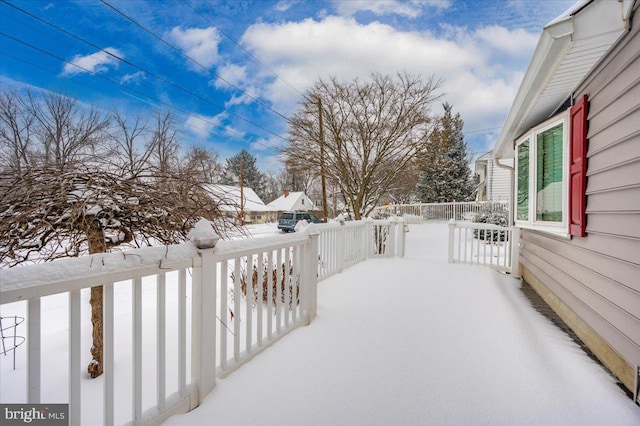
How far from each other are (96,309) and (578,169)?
3.98 m

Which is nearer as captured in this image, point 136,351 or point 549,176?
point 136,351

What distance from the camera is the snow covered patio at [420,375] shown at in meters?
1.57

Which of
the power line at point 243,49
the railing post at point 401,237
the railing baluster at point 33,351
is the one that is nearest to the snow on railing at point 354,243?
the railing post at point 401,237

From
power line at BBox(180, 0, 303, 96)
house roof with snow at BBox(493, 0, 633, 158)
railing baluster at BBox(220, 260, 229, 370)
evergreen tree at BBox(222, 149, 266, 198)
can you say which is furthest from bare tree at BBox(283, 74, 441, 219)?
evergreen tree at BBox(222, 149, 266, 198)

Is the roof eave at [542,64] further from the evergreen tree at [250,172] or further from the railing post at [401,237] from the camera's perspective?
the evergreen tree at [250,172]

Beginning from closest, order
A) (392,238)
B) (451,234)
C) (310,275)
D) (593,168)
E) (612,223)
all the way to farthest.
Answer: (612,223), (593,168), (310,275), (451,234), (392,238)

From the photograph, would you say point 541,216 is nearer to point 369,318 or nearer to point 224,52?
point 369,318

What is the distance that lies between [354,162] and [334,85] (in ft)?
7.67

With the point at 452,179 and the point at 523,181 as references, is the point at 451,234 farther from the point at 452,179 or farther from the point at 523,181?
the point at 452,179

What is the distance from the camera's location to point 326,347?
235 cm

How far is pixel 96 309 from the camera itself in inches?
79.0

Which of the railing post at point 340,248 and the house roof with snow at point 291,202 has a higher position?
the house roof with snow at point 291,202
